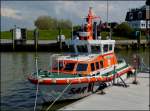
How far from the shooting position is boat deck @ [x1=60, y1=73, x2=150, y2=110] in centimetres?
1517

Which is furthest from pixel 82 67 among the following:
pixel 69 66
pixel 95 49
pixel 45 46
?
pixel 45 46

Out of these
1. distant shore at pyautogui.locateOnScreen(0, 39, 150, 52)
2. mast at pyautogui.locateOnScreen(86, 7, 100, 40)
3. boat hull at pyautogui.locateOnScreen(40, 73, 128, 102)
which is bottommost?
boat hull at pyautogui.locateOnScreen(40, 73, 128, 102)

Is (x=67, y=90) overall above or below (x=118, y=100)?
below

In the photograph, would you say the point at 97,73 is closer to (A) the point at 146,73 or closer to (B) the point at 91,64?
(B) the point at 91,64

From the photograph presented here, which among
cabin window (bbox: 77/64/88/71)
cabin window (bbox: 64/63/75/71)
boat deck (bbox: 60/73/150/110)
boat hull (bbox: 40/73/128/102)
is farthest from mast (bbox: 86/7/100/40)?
boat deck (bbox: 60/73/150/110)

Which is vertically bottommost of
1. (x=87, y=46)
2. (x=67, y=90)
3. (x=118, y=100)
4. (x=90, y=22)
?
(x=67, y=90)

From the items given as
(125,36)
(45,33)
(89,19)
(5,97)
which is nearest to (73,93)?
(5,97)

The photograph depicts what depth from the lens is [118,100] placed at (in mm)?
16531

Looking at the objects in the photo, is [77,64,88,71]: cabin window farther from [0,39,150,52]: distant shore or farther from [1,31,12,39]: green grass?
[1,31,12,39]: green grass

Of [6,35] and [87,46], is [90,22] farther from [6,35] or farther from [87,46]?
[6,35]

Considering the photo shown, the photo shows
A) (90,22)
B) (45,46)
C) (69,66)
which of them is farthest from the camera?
(45,46)

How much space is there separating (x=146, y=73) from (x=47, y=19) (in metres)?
106

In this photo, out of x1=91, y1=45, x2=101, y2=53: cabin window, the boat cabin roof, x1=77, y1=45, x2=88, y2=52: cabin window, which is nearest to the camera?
the boat cabin roof

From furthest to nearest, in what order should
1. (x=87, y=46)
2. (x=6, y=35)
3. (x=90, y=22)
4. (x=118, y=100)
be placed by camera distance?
(x=6, y=35), (x=90, y=22), (x=87, y=46), (x=118, y=100)
